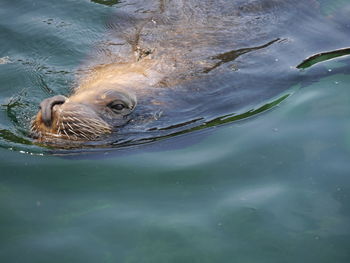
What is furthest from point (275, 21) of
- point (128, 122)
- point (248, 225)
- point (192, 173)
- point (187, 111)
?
point (248, 225)


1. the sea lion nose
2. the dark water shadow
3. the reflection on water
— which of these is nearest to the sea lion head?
the sea lion nose

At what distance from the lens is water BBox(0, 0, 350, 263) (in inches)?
174

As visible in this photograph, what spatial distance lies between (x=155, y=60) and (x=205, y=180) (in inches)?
85.9

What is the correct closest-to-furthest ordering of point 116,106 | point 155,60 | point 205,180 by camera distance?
point 205,180, point 116,106, point 155,60

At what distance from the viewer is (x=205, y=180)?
200 inches

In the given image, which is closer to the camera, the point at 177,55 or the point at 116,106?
the point at 116,106

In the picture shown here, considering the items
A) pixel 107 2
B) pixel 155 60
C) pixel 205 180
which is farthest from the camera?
pixel 107 2

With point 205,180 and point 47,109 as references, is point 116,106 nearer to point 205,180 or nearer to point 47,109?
point 47,109

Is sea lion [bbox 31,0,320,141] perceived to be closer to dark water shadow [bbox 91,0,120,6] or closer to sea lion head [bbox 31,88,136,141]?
sea lion head [bbox 31,88,136,141]

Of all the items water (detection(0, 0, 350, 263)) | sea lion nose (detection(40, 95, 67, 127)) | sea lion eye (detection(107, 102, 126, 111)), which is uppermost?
sea lion nose (detection(40, 95, 67, 127))

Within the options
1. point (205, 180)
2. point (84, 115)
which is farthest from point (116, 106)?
point (205, 180)

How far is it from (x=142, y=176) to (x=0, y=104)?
2.12m

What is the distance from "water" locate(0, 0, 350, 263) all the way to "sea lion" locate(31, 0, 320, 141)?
194mm

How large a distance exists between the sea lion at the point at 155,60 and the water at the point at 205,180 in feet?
0.64
